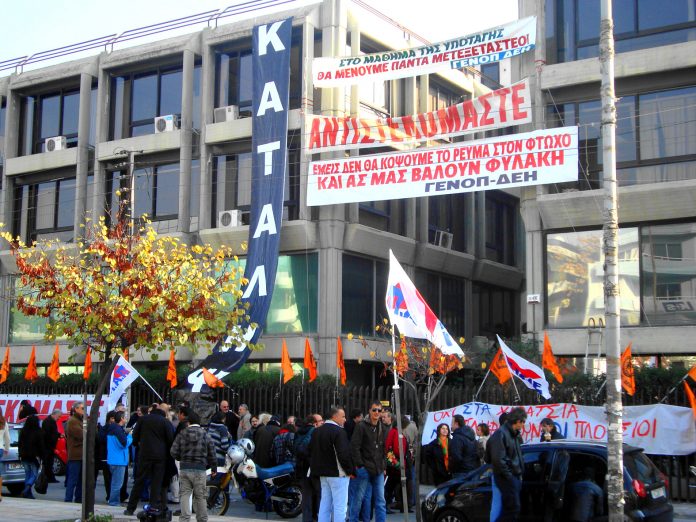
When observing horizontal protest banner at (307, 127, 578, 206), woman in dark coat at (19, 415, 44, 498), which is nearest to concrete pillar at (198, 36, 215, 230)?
horizontal protest banner at (307, 127, 578, 206)

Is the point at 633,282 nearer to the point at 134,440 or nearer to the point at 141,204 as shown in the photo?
the point at 134,440

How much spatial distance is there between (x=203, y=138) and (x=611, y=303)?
1981cm

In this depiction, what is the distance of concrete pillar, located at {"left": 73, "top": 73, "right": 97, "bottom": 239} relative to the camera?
3203cm

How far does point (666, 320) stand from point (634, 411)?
17.8ft

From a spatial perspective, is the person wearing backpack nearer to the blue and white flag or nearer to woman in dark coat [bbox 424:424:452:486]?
woman in dark coat [bbox 424:424:452:486]

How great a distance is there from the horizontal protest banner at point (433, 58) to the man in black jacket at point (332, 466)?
13.7 metres

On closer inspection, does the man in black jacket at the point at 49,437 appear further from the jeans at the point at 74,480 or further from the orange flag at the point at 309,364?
the orange flag at the point at 309,364

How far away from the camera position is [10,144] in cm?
3444

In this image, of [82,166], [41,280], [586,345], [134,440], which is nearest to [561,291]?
[586,345]

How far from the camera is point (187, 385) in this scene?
85.2ft

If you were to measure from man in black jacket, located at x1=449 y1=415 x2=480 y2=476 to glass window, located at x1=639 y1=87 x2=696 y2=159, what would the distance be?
10.5 meters

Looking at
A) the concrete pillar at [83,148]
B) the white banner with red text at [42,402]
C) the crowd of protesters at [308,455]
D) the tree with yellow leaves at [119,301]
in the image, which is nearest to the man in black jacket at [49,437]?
the crowd of protesters at [308,455]

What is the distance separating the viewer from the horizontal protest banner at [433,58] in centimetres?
2403

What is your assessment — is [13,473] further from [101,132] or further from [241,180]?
[101,132]
